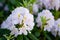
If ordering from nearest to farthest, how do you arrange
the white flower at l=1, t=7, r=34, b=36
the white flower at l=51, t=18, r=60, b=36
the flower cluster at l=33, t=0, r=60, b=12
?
the white flower at l=1, t=7, r=34, b=36 < the white flower at l=51, t=18, r=60, b=36 < the flower cluster at l=33, t=0, r=60, b=12

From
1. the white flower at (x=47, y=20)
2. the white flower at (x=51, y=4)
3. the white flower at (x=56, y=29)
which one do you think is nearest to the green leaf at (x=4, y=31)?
the white flower at (x=47, y=20)

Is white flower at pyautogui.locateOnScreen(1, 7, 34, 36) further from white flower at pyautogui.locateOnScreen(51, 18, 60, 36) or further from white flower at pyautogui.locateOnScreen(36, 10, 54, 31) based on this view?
white flower at pyautogui.locateOnScreen(51, 18, 60, 36)

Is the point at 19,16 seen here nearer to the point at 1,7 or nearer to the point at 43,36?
the point at 43,36

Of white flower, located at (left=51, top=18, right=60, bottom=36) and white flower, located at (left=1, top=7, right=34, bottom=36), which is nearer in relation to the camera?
white flower, located at (left=1, top=7, right=34, bottom=36)

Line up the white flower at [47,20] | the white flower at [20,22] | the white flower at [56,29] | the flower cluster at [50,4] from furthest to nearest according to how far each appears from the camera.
A: the flower cluster at [50,4] → the white flower at [56,29] → the white flower at [47,20] → the white flower at [20,22]

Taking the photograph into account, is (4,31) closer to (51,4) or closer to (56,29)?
(56,29)

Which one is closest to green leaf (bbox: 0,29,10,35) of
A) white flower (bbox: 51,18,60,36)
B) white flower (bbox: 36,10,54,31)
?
white flower (bbox: 36,10,54,31)

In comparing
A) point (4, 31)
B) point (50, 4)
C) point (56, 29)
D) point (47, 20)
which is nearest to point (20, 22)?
point (4, 31)

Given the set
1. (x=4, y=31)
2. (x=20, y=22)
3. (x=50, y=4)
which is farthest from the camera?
(x=50, y=4)

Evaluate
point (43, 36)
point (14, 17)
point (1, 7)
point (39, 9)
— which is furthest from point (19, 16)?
point (1, 7)

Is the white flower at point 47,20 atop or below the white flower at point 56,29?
atop

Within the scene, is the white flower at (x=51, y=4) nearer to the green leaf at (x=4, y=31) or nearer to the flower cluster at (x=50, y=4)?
the flower cluster at (x=50, y=4)

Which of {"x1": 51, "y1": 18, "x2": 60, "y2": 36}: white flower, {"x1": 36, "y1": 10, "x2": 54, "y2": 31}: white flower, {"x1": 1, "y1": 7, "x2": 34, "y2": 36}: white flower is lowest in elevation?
{"x1": 51, "y1": 18, "x2": 60, "y2": 36}: white flower
